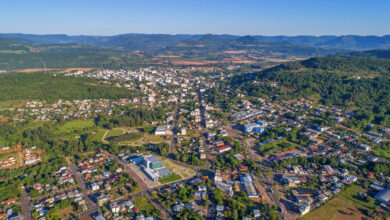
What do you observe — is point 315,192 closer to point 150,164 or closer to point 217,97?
point 150,164

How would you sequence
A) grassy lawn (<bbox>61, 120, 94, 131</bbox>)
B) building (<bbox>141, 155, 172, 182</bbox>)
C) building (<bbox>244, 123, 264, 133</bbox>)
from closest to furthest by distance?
1. building (<bbox>141, 155, 172, 182</bbox>)
2. building (<bbox>244, 123, 264, 133</bbox>)
3. grassy lawn (<bbox>61, 120, 94, 131</bbox>)

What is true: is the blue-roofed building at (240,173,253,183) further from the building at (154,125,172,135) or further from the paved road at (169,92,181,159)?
the building at (154,125,172,135)

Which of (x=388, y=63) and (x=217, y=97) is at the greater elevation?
(x=388, y=63)

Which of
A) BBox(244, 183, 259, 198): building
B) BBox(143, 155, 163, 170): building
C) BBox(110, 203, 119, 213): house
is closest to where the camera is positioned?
BBox(110, 203, 119, 213): house

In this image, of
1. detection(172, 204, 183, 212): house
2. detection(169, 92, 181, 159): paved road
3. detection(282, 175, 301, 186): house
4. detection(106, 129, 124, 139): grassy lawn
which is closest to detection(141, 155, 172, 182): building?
detection(169, 92, 181, 159): paved road

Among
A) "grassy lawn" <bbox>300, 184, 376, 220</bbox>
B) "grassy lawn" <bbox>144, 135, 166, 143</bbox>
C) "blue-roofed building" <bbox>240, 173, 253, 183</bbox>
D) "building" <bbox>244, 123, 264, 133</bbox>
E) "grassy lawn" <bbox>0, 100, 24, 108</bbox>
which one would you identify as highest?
"grassy lawn" <bbox>0, 100, 24, 108</bbox>

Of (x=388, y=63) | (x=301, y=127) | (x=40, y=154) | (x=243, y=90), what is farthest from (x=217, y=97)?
(x=388, y=63)
